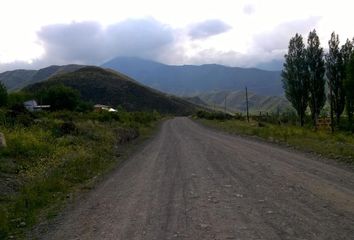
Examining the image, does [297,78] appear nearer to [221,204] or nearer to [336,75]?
[336,75]

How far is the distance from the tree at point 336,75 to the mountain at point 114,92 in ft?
366

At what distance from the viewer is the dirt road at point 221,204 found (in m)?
7.17

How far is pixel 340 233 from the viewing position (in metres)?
6.68

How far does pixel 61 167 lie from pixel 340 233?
10947 mm

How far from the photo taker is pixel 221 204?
9172 mm

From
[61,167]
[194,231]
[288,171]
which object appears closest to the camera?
[194,231]

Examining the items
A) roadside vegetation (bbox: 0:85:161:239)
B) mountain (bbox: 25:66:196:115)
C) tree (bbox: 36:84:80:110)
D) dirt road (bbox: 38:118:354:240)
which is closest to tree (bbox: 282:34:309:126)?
Answer: roadside vegetation (bbox: 0:85:161:239)

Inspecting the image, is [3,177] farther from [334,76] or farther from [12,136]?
[334,76]

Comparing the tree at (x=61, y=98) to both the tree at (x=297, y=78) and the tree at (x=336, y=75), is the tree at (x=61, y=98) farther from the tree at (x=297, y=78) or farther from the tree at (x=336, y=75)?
the tree at (x=336, y=75)

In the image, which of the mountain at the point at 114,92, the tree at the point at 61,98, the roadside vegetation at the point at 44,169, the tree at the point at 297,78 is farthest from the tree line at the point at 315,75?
the mountain at the point at 114,92

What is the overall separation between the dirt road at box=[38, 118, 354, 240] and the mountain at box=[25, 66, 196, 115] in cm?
14627

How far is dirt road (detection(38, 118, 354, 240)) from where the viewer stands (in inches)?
282

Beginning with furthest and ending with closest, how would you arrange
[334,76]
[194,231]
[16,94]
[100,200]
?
[16,94] → [334,76] → [100,200] → [194,231]

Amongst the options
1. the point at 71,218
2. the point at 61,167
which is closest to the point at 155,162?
the point at 61,167
